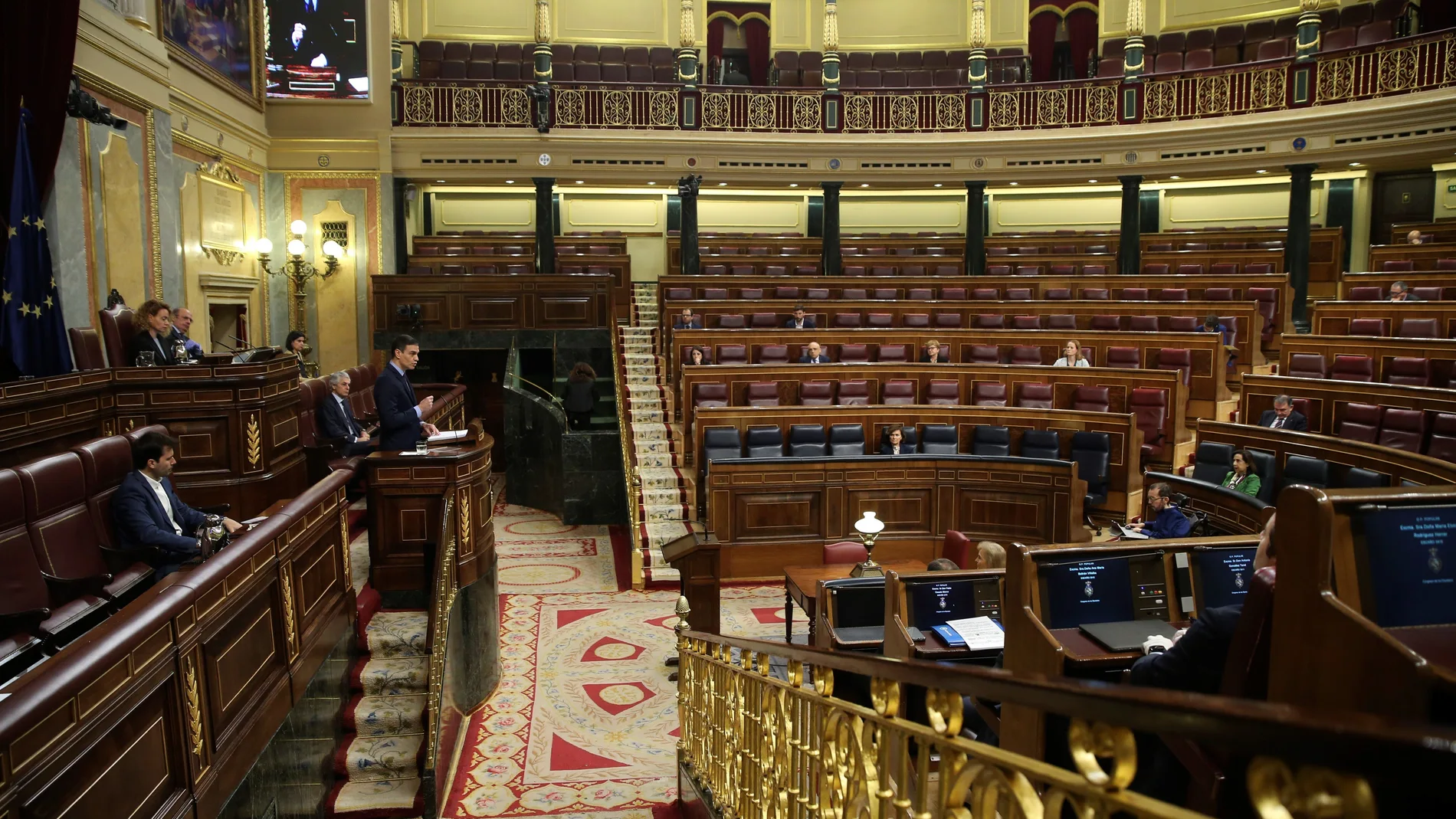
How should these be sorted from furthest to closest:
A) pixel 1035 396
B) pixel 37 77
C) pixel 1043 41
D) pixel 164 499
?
pixel 1043 41 < pixel 1035 396 < pixel 37 77 < pixel 164 499

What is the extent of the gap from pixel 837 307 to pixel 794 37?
7.24m

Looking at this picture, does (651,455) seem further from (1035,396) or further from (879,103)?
(879,103)

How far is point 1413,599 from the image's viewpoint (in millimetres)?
1474

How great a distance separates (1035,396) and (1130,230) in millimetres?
5642

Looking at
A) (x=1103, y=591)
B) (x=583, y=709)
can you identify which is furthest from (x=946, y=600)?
(x=583, y=709)

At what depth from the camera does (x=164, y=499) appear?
152 inches

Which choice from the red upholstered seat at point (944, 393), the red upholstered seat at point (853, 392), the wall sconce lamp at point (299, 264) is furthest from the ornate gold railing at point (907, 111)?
the wall sconce lamp at point (299, 264)

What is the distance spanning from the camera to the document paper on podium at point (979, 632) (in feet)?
13.7

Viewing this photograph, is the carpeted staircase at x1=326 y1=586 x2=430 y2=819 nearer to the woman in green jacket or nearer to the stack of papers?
the stack of papers

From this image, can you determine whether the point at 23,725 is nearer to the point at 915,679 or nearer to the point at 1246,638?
the point at 915,679

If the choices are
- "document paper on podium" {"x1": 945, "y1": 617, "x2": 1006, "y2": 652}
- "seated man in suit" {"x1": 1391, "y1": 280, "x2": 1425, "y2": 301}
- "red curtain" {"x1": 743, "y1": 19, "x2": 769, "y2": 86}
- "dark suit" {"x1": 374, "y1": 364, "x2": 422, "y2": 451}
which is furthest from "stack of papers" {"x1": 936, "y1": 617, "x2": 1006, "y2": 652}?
"red curtain" {"x1": 743, "y1": 19, "x2": 769, "y2": 86}

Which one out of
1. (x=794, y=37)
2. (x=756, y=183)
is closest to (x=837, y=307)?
(x=756, y=183)

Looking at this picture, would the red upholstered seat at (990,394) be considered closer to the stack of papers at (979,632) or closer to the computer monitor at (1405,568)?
the stack of papers at (979,632)

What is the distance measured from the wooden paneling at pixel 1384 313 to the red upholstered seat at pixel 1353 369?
1.00 m
